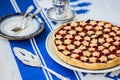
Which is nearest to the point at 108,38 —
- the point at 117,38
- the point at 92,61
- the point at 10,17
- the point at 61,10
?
the point at 117,38

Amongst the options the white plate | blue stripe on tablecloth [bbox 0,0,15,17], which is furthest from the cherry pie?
blue stripe on tablecloth [bbox 0,0,15,17]

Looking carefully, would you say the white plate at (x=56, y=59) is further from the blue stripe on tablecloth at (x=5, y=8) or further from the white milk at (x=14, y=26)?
the blue stripe on tablecloth at (x=5, y=8)

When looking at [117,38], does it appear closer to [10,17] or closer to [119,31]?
[119,31]

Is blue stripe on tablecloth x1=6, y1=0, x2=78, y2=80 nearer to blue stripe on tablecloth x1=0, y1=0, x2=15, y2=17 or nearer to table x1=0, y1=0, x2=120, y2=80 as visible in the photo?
table x1=0, y1=0, x2=120, y2=80

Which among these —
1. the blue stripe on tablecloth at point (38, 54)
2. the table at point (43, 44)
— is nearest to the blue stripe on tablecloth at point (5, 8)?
the table at point (43, 44)

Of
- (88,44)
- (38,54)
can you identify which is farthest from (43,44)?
(88,44)

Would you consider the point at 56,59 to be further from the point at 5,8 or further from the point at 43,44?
the point at 5,8
